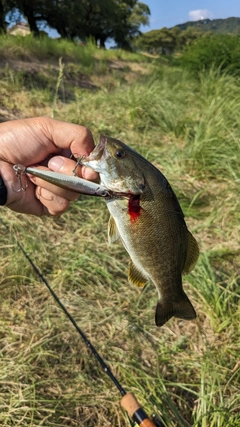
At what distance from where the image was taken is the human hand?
5.32 ft

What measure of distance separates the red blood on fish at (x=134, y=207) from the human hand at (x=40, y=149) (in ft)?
1.66

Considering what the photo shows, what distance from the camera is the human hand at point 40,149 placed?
1.62 m

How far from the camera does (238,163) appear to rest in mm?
4090

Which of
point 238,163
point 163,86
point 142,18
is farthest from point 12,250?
point 142,18

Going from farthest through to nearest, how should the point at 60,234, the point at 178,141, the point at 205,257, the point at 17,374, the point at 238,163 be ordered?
the point at 178,141 → the point at 238,163 → the point at 60,234 → the point at 205,257 → the point at 17,374

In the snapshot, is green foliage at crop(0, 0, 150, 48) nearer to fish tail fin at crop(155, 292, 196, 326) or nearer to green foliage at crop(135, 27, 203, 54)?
fish tail fin at crop(155, 292, 196, 326)

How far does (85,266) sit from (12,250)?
24.3 inches

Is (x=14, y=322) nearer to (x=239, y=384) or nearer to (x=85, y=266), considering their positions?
(x=85, y=266)

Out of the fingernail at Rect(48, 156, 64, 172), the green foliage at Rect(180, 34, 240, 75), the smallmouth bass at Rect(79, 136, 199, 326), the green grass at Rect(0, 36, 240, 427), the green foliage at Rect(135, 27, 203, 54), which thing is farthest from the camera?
the green foliage at Rect(135, 27, 203, 54)

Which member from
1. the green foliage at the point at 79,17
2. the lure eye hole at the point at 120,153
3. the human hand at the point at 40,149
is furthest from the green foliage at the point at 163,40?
the lure eye hole at the point at 120,153

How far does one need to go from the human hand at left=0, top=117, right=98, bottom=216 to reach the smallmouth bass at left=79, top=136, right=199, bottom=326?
16.7 inches

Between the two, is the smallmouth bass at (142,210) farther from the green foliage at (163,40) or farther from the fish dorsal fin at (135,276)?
the green foliage at (163,40)

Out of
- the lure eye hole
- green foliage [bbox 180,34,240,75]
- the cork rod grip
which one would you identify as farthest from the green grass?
green foliage [bbox 180,34,240,75]

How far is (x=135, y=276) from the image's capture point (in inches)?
53.0
